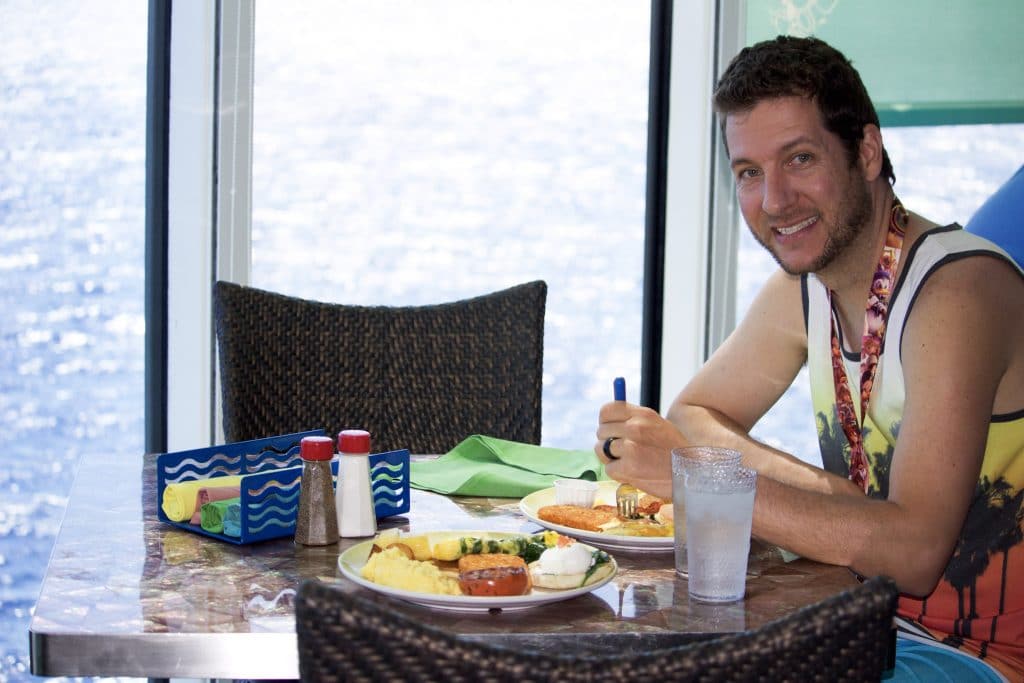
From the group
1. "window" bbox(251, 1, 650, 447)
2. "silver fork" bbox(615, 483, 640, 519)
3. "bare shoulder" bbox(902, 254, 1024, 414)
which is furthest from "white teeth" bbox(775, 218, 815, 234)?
"window" bbox(251, 1, 650, 447)

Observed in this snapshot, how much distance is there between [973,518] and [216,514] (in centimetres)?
96

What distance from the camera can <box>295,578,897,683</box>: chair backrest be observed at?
628 millimetres

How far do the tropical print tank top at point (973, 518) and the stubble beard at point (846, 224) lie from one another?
10 cm

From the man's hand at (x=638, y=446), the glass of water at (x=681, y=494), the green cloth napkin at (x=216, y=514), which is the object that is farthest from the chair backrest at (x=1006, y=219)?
the green cloth napkin at (x=216, y=514)

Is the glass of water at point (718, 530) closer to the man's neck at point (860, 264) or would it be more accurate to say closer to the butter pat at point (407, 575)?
the butter pat at point (407, 575)

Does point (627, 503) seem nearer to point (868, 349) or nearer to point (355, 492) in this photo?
point (355, 492)

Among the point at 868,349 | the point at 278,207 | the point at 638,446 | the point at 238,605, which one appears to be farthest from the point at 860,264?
the point at 278,207

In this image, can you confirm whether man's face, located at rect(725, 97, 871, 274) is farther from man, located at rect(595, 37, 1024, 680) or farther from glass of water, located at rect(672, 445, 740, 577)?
glass of water, located at rect(672, 445, 740, 577)

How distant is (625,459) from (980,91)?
7.45 ft

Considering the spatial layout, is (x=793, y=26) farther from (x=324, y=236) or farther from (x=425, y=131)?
(x=324, y=236)

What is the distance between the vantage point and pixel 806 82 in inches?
66.6

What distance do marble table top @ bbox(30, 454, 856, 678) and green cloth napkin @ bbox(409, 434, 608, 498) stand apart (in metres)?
0.16

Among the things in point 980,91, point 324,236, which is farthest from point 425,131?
point 980,91

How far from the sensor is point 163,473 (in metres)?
1.41
